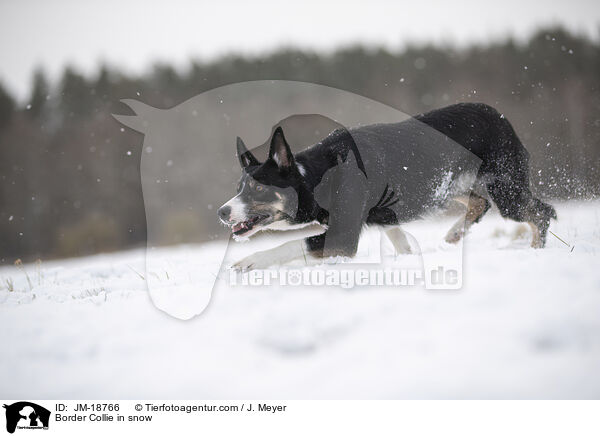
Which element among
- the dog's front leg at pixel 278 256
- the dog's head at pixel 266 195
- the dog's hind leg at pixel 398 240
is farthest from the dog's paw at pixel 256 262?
the dog's hind leg at pixel 398 240

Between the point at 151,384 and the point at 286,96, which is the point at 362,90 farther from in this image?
the point at 151,384

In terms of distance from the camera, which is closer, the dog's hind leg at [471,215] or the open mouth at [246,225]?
the open mouth at [246,225]

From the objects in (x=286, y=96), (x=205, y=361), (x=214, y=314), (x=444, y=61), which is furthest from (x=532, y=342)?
(x=444, y=61)

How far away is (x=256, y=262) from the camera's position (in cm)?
354

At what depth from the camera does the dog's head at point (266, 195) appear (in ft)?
12.3

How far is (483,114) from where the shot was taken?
445 centimetres

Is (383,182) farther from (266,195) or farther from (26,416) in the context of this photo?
(26,416)

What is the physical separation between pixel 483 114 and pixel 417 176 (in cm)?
121

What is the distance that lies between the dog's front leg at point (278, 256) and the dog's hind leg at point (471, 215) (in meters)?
2.09

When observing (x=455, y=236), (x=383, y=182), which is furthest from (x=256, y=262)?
(x=455, y=236)

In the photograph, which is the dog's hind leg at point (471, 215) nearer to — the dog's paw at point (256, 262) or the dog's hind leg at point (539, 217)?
the dog's hind leg at point (539, 217)

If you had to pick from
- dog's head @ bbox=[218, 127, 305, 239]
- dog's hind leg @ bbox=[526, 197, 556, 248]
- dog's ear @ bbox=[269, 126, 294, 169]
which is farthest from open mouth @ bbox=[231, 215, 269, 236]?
dog's hind leg @ bbox=[526, 197, 556, 248]

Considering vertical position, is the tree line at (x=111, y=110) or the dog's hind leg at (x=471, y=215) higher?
the tree line at (x=111, y=110)

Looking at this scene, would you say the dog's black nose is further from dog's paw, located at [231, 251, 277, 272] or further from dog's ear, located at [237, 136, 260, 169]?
dog's ear, located at [237, 136, 260, 169]
